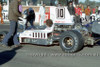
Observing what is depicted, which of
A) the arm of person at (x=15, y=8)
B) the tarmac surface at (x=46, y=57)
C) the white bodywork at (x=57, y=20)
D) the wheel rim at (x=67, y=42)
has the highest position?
the arm of person at (x=15, y=8)

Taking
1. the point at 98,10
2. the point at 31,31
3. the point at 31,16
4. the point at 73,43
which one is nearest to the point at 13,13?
the point at 31,31

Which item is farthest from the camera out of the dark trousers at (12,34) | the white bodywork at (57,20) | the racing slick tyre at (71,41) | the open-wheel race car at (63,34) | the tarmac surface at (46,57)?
the white bodywork at (57,20)

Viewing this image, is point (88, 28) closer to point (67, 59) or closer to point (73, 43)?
point (73, 43)

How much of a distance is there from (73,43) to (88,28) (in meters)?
1.22

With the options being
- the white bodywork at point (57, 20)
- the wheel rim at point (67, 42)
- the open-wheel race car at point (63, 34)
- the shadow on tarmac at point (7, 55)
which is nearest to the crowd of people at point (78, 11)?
the white bodywork at point (57, 20)

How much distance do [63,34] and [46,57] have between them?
1.05 meters

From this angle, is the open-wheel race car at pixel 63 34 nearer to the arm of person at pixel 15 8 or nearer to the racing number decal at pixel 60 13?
the racing number decal at pixel 60 13

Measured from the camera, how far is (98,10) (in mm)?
21906

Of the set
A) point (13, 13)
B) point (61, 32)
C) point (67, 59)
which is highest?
point (13, 13)

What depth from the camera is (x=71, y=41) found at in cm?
729

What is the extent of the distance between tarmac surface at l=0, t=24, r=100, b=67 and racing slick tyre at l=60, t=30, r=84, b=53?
0.55 ft

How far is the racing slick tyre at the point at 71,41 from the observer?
7.05 m

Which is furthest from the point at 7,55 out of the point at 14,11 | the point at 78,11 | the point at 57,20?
the point at 78,11

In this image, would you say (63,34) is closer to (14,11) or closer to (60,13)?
(60,13)
